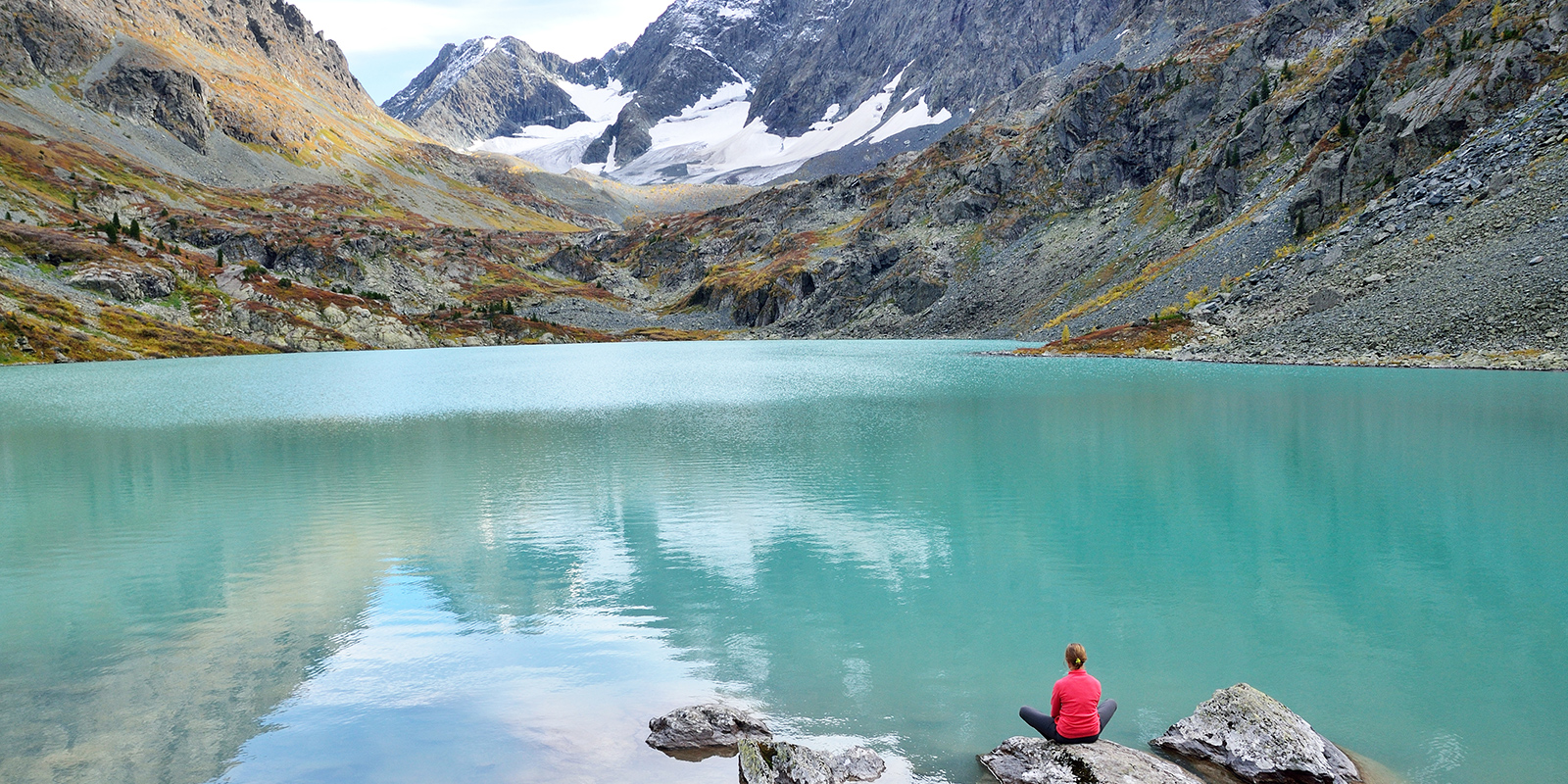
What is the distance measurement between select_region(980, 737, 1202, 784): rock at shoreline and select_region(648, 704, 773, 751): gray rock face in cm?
280

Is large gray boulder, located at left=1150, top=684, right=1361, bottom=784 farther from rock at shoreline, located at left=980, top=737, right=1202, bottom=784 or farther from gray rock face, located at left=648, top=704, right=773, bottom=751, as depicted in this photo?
gray rock face, located at left=648, top=704, right=773, bottom=751

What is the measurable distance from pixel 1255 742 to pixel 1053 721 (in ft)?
7.03

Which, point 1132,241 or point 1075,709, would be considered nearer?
point 1075,709

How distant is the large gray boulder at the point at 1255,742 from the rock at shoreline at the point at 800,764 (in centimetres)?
358

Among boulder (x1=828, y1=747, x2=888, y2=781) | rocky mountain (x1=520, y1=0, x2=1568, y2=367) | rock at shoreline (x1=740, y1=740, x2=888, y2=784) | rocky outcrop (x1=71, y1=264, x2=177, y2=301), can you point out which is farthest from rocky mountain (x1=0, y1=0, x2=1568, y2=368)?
rock at shoreline (x1=740, y1=740, x2=888, y2=784)

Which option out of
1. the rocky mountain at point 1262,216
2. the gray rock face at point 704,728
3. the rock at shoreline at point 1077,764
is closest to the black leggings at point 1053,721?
the rock at shoreline at point 1077,764

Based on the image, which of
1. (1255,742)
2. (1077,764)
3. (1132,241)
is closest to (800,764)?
(1077,764)

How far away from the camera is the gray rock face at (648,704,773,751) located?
9945 mm

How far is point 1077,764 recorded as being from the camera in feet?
28.6

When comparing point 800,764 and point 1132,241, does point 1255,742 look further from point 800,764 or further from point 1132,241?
point 1132,241

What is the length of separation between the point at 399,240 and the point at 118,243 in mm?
70395

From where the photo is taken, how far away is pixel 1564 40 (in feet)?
223

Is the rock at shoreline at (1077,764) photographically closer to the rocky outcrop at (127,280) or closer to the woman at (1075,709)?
the woman at (1075,709)

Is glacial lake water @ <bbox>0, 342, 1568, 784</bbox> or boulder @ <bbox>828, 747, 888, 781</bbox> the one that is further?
glacial lake water @ <bbox>0, 342, 1568, 784</bbox>
